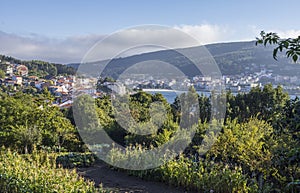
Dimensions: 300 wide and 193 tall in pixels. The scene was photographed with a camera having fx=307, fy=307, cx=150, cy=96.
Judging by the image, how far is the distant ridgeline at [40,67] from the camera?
30109mm

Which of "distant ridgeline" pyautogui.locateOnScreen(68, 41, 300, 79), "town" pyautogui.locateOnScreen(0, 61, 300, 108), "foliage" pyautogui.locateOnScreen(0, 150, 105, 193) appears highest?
"distant ridgeline" pyautogui.locateOnScreen(68, 41, 300, 79)

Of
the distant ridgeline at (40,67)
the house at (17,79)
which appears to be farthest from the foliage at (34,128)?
the distant ridgeline at (40,67)

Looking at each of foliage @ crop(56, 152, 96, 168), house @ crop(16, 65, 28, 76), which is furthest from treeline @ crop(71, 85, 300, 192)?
house @ crop(16, 65, 28, 76)

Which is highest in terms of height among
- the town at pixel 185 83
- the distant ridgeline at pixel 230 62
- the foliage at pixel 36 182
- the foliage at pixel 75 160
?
the distant ridgeline at pixel 230 62

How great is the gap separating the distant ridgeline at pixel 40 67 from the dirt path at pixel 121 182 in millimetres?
23245

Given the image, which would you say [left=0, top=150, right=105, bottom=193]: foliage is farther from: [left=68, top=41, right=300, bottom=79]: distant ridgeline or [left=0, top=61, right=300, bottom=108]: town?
[left=0, top=61, right=300, bottom=108]: town

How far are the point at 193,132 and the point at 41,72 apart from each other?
1080 inches

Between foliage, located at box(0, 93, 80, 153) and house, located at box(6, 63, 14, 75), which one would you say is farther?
house, located at box(6, 63, 14, 75)

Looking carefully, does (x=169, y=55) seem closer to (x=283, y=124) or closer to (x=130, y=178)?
(x=130, y=178)

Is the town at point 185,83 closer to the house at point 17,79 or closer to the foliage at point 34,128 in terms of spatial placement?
the foliage at point 34,128

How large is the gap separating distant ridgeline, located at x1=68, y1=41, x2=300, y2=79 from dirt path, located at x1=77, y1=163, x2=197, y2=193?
241 centimetres

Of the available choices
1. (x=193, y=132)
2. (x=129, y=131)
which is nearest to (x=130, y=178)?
(x=193, y=132)

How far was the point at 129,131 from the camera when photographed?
344 inches

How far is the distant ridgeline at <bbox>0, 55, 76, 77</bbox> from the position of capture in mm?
30109
